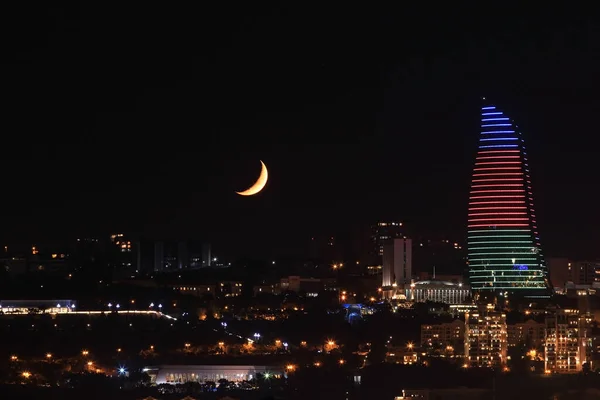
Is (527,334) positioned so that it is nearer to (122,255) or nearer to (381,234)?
(122,255)

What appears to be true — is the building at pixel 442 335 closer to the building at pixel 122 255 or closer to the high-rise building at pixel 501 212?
the building at pixel 122 255

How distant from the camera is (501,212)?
42.9 metres

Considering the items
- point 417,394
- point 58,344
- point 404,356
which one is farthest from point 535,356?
point 58,344

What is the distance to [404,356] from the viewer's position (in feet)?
83.7

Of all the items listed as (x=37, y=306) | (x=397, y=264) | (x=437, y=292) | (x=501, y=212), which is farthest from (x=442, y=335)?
(x=501, y=212)

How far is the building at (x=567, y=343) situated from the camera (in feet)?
87.2

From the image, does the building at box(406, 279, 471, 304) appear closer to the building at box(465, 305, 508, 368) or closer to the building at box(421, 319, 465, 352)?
the building at box(421, 319, 465, 352)

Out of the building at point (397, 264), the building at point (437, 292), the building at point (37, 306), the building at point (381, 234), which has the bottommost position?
the building at point (37, 306)

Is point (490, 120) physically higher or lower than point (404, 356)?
higher

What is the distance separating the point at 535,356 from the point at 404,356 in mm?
2421

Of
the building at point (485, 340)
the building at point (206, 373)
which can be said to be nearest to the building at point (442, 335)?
the building at point (485, 340)

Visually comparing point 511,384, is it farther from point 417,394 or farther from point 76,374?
point 76,374

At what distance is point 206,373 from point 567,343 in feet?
23.8

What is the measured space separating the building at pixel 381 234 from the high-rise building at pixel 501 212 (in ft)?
7.35
